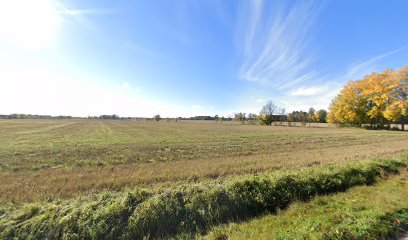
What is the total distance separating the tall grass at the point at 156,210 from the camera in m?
4.24

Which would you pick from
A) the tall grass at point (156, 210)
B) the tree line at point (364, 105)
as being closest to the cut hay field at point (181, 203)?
the tall grass at point (156, 210)

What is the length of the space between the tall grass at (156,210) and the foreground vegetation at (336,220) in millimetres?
599

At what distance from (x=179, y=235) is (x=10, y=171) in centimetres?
1073

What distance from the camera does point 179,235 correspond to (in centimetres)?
442

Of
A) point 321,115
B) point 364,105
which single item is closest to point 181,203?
point 364,105

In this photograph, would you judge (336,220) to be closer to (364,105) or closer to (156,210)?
(156,210)

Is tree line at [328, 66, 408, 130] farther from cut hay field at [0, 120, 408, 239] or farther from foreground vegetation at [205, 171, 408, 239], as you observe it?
foreground vegetation at [205, 171, 408, 239]

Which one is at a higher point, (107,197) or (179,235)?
(107,197)

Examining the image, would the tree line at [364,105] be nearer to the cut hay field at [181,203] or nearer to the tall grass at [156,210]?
the cut hay field at [181,203]

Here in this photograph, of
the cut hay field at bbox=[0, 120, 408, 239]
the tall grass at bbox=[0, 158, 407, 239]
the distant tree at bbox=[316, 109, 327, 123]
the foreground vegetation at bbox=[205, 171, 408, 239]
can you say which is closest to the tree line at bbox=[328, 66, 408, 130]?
the distant tree at bbox=[316, 109, 327, 123]

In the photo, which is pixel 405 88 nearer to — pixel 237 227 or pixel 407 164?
pixel 407 164

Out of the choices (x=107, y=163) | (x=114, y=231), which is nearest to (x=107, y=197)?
(x=114, y=231)

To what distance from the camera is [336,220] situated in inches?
175

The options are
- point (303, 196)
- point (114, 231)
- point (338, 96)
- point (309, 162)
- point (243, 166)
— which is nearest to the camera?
point (114, 231)
